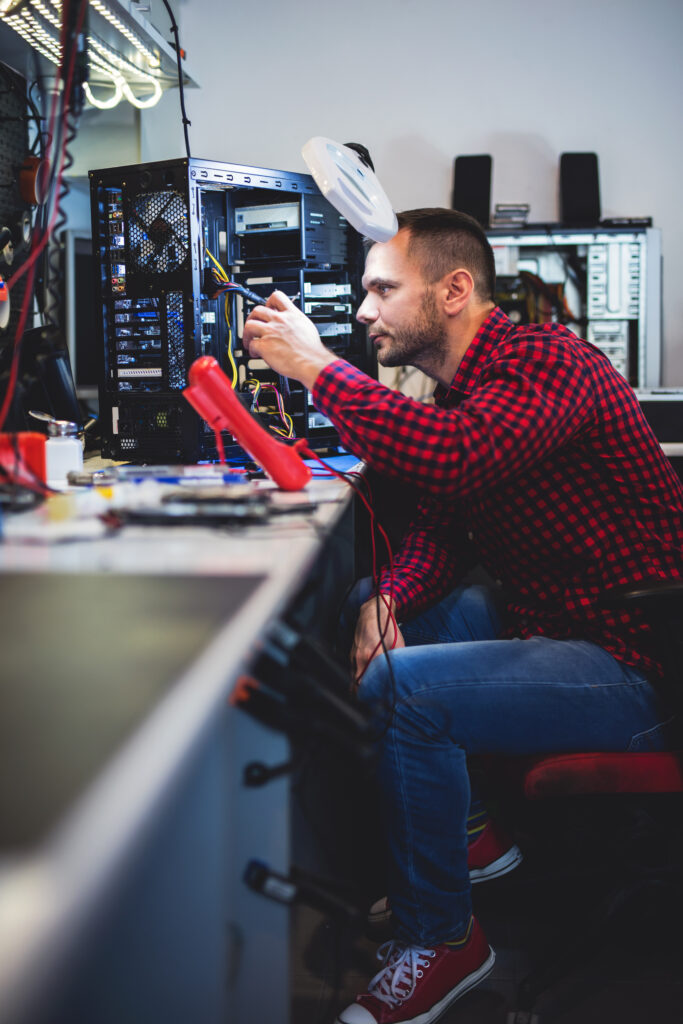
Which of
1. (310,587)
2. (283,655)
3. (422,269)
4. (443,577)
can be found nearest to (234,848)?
(283,655)

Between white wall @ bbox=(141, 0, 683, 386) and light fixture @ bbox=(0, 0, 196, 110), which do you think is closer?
light fixture @ bbox=(0, 0, 196, 110)

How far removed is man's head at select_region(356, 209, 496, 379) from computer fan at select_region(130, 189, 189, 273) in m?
0.38

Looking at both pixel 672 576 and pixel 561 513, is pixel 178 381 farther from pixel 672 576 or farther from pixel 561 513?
pixel 672 576

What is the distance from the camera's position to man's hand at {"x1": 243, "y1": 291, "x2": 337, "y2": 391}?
3.91 ft

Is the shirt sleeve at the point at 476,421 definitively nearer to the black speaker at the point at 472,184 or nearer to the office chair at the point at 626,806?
the office chair at the point at 626,806

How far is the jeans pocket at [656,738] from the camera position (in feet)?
3.49

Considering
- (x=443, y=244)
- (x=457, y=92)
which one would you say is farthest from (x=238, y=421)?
(x=457, y=92)

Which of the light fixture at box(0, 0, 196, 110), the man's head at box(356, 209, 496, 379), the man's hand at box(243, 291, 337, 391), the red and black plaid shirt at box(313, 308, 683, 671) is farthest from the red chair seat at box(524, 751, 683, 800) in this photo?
the light fixture at box(0, 0, 196, 110)

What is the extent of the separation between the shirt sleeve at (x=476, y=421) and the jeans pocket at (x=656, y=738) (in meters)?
0.39

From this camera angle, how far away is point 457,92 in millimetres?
3221

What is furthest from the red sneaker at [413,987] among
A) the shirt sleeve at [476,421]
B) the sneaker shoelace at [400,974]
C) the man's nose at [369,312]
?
the man's nose at [369,312]

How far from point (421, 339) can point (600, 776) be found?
80 cm

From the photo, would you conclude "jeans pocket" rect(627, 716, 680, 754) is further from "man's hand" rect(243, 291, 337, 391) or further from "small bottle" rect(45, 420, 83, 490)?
"small bottle" rect(45, 420, 83, 490)

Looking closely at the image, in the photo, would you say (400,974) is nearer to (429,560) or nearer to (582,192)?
(429,560)
